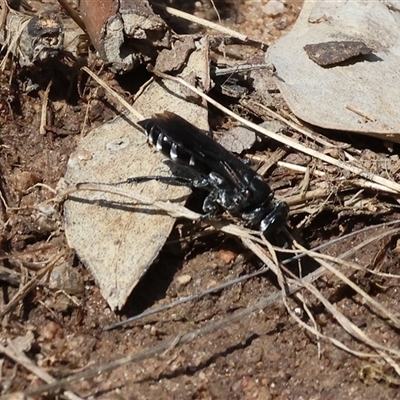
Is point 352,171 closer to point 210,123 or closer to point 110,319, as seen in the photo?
point 210,123

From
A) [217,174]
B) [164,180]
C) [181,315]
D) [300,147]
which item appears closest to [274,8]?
[300,147]

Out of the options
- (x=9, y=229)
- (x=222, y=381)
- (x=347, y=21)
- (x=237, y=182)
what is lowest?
(x=222, y=381)

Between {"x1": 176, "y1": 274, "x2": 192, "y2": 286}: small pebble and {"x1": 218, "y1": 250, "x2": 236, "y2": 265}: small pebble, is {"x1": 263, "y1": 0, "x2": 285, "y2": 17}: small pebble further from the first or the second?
{"x1": 176, "y1": 274, "x2": 192, "y2": 286}: small pebble

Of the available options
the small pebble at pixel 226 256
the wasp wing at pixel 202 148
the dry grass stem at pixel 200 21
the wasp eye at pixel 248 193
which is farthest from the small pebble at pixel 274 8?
the small pebble at pixel 226 256

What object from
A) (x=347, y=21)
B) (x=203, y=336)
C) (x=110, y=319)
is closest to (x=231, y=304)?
(x=203, y=336)

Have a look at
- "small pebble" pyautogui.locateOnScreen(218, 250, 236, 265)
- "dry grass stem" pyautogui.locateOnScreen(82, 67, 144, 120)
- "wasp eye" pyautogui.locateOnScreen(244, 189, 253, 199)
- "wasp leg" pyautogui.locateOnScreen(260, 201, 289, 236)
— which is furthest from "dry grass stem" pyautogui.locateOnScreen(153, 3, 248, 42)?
"small pebble" pyautogui.locateOnScreen(218, 250, 236, 265)

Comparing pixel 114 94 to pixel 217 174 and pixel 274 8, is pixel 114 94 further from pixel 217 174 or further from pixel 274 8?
pixel 274 8
